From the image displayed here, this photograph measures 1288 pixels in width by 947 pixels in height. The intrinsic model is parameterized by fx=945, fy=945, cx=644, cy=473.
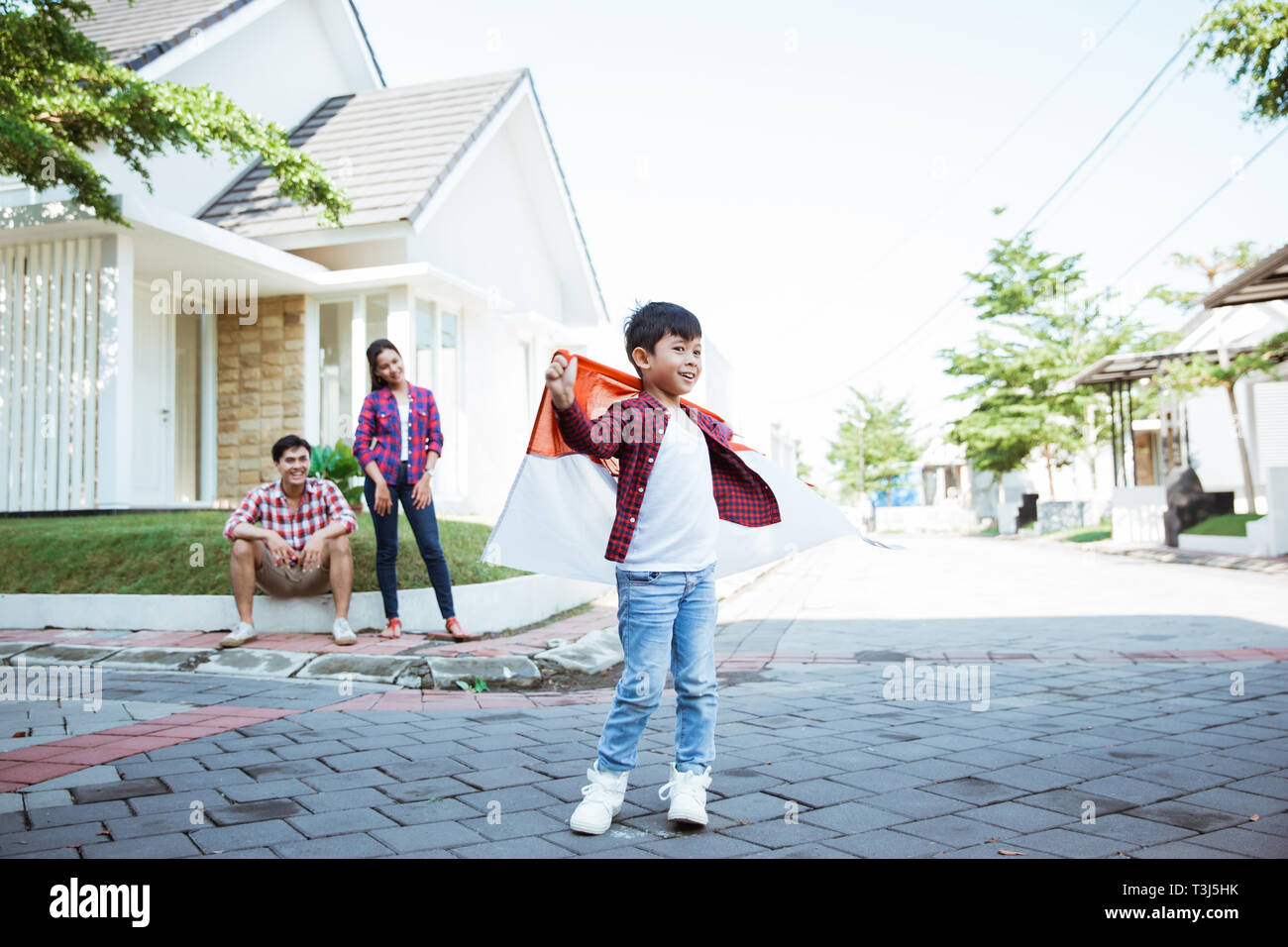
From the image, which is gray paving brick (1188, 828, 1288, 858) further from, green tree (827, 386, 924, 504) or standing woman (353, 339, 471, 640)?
Result: green tree (827, 386, 924, 504)

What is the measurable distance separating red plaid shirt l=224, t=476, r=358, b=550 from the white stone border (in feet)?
1.66

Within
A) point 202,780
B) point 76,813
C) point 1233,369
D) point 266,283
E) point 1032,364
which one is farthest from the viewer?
point 1032,364

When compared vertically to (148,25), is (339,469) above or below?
below

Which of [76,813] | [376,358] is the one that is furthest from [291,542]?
[76,813]

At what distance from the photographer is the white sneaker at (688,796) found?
8.85ft

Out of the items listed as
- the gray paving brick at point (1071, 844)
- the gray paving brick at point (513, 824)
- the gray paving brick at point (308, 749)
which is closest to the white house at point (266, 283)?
the gray paving brick at point (308, 749)

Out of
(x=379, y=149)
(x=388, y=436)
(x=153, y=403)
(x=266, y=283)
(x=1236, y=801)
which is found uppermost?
(x=379, y=149)

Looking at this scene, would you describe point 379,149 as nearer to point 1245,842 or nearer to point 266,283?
point 266,283

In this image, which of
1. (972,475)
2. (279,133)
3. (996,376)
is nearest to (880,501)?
(972,475)

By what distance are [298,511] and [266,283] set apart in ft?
21.3

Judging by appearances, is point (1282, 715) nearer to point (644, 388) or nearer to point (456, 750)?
point (644, 388)

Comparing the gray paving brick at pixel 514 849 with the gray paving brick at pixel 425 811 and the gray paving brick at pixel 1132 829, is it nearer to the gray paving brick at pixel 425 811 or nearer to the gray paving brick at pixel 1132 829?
the gray paving brick at pixel 425 811

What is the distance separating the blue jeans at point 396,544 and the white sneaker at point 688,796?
3.39 meters

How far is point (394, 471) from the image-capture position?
590cm
